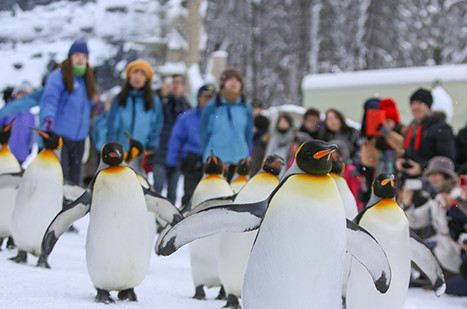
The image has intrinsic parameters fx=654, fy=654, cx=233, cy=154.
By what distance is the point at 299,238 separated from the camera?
7.04ft

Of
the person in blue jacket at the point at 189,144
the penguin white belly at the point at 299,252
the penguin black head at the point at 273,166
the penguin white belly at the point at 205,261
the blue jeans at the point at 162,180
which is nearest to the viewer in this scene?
the penguin white belly at the point at 299,252

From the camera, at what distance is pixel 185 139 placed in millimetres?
5977

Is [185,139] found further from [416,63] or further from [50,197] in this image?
[416,63]

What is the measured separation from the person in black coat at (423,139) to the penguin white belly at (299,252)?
9.48 ft

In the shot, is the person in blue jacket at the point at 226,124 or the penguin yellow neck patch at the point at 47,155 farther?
the person in blue jacket at the point at 226,124

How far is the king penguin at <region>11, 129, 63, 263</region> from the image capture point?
145 inches

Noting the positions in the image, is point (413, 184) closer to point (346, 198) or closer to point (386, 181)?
point (346, 198)

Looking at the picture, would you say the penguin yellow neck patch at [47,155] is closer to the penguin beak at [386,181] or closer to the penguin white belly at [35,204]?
the penguin white belly at [35,204]

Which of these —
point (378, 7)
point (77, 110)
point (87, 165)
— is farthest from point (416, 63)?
point (77, 110)

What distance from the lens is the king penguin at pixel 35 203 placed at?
12.1 ft

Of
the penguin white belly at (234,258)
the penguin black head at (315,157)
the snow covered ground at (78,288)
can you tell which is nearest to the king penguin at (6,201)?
the snow covered ground at (78,288)

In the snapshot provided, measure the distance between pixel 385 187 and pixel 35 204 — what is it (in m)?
1.97

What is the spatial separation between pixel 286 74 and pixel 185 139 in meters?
20.7

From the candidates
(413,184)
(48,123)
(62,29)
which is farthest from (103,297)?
(62,29)
